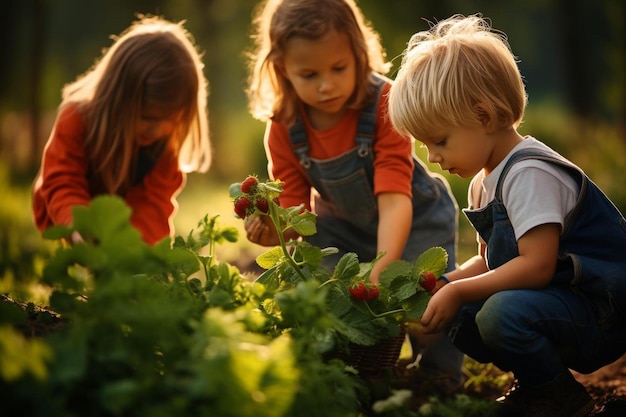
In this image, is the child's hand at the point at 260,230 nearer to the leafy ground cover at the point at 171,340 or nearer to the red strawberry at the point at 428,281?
the leafy ground cover at the point at 171,340

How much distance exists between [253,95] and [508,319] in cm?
175

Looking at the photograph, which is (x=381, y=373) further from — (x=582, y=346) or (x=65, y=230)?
(x=65, y=230)

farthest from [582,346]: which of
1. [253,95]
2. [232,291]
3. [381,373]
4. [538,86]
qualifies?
[538,86]

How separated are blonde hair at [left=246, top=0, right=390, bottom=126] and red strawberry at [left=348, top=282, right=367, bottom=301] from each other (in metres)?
1.16

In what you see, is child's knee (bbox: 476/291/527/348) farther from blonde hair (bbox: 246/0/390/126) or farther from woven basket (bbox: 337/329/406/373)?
blonde hair (bbox: 246/0/390/126)

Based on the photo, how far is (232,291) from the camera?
212cm

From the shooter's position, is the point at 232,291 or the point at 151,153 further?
the point at 151,153

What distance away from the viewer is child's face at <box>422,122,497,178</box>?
2.51 metres

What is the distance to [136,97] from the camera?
12.3 feet

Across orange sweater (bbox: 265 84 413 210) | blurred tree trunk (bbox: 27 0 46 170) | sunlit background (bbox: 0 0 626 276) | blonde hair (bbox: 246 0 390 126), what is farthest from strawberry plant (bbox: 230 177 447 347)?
blurred tree trunk (bbox: 27 0 46 170)

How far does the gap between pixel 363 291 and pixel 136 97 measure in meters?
1.85

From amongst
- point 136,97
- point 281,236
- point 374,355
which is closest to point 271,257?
point 281,236

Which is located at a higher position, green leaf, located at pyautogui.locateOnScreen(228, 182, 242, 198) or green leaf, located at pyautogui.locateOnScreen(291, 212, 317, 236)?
green leaf, located at pyautogui.locateOnScreen(228, 182, 242, 198)

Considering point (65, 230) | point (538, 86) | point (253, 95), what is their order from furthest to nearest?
point (538, 86), point (253, 95), point (65, 230)
